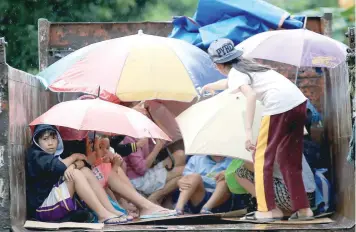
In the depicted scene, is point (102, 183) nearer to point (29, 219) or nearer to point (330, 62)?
point (29, 219)

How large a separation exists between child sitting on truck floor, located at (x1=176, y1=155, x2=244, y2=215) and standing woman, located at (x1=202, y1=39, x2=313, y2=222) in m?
0.62

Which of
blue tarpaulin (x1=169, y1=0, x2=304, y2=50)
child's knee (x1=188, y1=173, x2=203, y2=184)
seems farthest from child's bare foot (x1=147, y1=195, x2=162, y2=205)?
blue tarpaulin (x1=169, y1=0, x2=304, y2=50)

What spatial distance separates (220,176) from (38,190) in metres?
1.53

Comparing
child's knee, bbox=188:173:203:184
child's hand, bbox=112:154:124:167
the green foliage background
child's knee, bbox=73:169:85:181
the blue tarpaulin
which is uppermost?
the green foliage background

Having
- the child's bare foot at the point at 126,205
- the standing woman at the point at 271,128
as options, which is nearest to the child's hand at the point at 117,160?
the child's bare foot at the point at 126,205

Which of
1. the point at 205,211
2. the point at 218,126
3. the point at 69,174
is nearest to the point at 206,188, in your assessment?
the point at 205,211

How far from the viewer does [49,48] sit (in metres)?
10.2

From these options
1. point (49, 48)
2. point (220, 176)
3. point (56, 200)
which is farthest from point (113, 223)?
point (49, 48)

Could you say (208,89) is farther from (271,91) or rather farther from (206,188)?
(206,188)

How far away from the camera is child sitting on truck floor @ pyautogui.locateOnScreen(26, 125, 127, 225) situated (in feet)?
26.1

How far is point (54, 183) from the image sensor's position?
8.08 meters

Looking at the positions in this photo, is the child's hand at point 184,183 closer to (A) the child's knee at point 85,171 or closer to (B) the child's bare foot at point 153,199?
(B) the child's bare foot at point 153,199

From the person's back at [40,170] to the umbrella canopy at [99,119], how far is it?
130 mm

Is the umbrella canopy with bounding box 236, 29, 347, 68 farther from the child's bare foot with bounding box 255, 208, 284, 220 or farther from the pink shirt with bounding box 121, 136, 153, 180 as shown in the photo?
the child's bare foot with bounding box 255, 208, 284, 220
